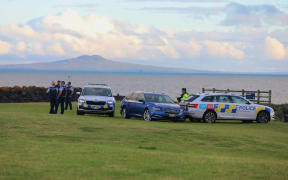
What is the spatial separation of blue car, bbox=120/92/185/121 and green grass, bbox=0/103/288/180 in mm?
5516

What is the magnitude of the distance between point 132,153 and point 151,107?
13.9 m

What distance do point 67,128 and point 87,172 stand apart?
9.97 meters

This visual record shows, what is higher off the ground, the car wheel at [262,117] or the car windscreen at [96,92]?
the car windscreen at [96,92]

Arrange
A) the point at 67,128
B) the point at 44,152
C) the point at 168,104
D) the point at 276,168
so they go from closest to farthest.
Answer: the point at 276,168 → the point at 44,152 → the point at 67,128 → the point at 168,104

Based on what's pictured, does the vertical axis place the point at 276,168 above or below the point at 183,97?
below

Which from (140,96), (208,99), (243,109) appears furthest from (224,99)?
(140,96)

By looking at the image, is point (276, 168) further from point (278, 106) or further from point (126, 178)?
point (278, 106)

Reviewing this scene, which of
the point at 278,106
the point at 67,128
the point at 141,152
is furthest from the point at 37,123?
the point at 278,106

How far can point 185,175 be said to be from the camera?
10.6 meters

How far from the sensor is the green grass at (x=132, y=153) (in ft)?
35.1

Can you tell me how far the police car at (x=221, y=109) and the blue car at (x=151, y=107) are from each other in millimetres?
731

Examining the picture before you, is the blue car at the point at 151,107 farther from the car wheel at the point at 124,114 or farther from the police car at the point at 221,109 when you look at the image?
the police car at the point at 221,109

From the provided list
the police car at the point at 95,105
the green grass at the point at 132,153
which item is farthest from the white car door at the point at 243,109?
the green grass at the point at 132,153

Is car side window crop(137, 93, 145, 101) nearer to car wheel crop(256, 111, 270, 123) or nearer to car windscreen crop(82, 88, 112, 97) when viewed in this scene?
car windscreen crop(82, 88, 112, 97)
